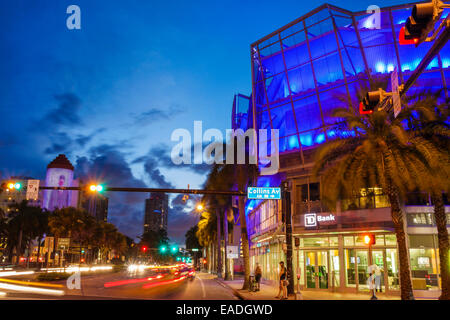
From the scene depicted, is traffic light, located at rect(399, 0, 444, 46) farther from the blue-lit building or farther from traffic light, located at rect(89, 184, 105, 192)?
traffic light, located at rect(89, 184, 105, 192)

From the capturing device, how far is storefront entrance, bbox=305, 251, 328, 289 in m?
30.5

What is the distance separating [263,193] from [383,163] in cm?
785

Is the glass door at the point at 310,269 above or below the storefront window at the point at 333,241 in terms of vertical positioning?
below

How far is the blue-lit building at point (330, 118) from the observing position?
27797 millimetres

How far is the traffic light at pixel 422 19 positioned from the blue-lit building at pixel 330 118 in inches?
748

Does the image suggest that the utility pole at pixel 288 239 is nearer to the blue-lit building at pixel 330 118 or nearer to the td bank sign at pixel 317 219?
the blue-lit building at pixel 330 118

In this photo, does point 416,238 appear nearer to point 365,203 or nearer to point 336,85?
point 365,203

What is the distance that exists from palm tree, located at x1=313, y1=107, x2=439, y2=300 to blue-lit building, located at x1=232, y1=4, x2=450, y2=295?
4.01 metres

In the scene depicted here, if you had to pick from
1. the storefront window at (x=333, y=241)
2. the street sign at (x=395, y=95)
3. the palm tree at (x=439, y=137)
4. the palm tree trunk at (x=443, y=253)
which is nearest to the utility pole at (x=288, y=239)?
the storefront window at (x=333, y=241)

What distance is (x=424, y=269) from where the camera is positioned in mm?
26750

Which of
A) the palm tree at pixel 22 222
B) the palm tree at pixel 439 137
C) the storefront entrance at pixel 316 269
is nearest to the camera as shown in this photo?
the palm tree at pixel 439 137

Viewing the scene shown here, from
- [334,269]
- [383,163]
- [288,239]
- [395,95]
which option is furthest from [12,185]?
[395,95]

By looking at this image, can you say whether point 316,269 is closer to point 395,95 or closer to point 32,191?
point 32,191
